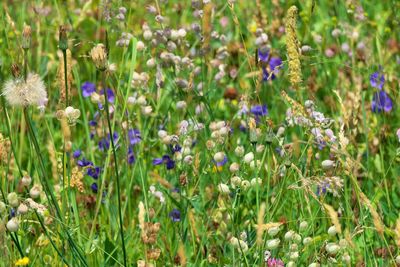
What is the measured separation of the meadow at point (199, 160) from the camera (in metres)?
1.79

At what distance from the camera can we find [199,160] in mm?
2105

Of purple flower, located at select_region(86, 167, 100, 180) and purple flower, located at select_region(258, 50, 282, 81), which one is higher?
purple flower, located at select_region(258, 50, 282, 81)

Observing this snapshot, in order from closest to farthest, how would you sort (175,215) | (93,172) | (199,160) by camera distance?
(199,160) < (175,215) < (93,172)

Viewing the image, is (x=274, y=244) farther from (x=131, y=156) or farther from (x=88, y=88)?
(x=88, y=88)

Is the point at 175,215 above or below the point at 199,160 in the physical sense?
below

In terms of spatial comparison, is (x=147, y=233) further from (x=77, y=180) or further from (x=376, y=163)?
(x=376, y=163)

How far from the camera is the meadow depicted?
1.79m

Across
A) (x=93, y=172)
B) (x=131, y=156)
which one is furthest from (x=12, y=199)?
(x=131, y=156)

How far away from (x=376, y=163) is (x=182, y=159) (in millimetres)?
902

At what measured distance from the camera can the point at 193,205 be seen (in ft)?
7.32

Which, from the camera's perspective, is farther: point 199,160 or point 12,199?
point 199,160

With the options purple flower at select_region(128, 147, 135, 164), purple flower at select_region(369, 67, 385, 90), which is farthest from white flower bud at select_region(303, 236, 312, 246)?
purple flower at select_region(128, 147, 135, 164)

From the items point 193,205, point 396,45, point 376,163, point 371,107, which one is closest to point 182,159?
point 193,205

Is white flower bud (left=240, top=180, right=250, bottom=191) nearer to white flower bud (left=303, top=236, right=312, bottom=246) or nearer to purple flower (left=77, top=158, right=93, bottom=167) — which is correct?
white flower bud (left=303, top=236, right=312, bottom=246)
